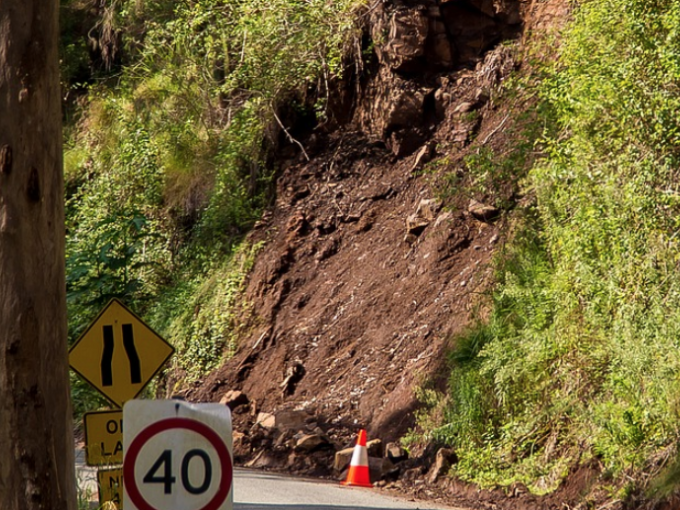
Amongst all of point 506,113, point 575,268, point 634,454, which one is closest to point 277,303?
point 506,113

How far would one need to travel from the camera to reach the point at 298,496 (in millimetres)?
12188

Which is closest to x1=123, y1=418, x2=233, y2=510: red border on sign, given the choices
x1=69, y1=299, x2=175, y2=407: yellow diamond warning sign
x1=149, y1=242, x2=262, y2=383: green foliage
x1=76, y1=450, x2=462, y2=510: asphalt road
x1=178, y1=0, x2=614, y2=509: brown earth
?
x1=69, y1=299, x2=175, y2=407: yellow diamond warning sign

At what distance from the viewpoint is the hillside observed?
520 inches

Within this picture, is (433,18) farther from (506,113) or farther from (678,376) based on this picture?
(678,376)

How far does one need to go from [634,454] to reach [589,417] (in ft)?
3.84

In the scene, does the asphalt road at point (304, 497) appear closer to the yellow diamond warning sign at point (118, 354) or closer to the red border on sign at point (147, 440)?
the yellow diamond warning sign at point (118, 354)

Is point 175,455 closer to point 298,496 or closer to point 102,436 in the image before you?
point 102,436

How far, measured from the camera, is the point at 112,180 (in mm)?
27047

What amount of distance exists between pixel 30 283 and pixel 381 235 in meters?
13.7

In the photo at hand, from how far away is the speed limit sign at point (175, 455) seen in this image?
17.0 ft

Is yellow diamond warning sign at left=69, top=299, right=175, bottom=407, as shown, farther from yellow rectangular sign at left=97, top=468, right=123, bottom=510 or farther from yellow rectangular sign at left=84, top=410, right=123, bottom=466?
yellow rectangular sign at left=97, top=468, right=123, bottom=510

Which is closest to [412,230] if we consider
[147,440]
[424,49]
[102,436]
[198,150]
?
[424,49]

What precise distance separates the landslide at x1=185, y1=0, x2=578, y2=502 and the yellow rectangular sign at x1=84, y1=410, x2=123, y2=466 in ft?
17.0

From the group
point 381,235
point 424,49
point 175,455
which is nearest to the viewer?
point 175,455
